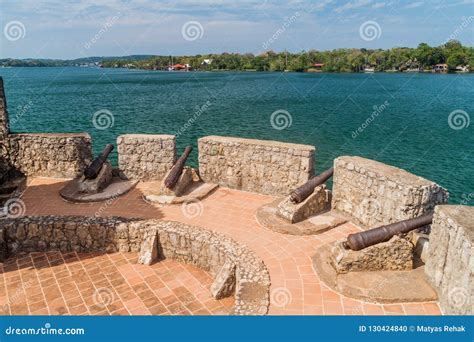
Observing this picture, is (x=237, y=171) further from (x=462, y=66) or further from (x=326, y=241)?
(x=462, y=66)

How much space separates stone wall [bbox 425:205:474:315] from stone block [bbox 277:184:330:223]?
9.30ft

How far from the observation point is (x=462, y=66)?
111m

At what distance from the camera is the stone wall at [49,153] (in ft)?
37.1

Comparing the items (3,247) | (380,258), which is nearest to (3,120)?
(3,247)

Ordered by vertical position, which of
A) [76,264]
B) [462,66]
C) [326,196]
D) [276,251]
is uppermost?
[462,66]

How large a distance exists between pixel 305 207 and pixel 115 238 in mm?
4317

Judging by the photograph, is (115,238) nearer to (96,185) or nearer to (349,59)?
(96,185)

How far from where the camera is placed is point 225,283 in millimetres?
6625

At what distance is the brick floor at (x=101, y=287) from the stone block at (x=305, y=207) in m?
2.22

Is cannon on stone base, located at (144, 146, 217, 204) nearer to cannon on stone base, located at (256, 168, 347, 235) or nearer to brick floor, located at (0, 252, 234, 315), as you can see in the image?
brick floor, located at (0, 252, 234, 315)

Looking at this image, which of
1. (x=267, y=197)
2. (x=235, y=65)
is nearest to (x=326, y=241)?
(x=267, y=197)

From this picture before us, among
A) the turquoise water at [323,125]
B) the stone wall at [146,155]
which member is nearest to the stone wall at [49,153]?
the stone wall at [146,155]

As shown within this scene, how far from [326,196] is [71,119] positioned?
33413mm

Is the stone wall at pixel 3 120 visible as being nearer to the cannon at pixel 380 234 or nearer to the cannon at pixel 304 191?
the cannon at pixel 304 191
